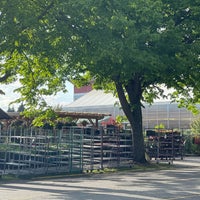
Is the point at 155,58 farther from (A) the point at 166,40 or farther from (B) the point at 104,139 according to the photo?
(B) the point at 104,139

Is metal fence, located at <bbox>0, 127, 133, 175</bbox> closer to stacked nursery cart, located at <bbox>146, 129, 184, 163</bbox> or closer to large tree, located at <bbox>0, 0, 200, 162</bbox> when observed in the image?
large tree, located at <bbox>0, 0, 200, 162</bbox>

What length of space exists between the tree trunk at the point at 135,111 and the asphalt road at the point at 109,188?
5.11 metres

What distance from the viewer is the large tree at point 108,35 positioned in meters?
17.6

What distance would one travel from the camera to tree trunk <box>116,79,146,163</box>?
80.9 feet

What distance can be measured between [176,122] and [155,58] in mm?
29775

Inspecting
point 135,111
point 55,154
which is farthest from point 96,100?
point 55,154

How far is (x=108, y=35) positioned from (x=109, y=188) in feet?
21.2

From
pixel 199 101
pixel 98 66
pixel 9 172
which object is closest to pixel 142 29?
pixel 98 66

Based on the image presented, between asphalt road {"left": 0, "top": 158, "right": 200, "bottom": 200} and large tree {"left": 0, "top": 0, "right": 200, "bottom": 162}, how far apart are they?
4.94 m

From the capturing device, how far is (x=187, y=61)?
68.0ft

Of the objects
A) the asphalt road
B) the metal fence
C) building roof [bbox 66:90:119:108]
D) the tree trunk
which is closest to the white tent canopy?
building roof [bbox 66:90:119:108]

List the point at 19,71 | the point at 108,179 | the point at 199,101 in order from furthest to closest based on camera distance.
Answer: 1. the point at 199,101
2. the point at 19,71
3. the point at 108,179

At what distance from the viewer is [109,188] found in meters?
15.1

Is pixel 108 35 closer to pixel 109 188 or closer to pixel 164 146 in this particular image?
pixel 109 188
